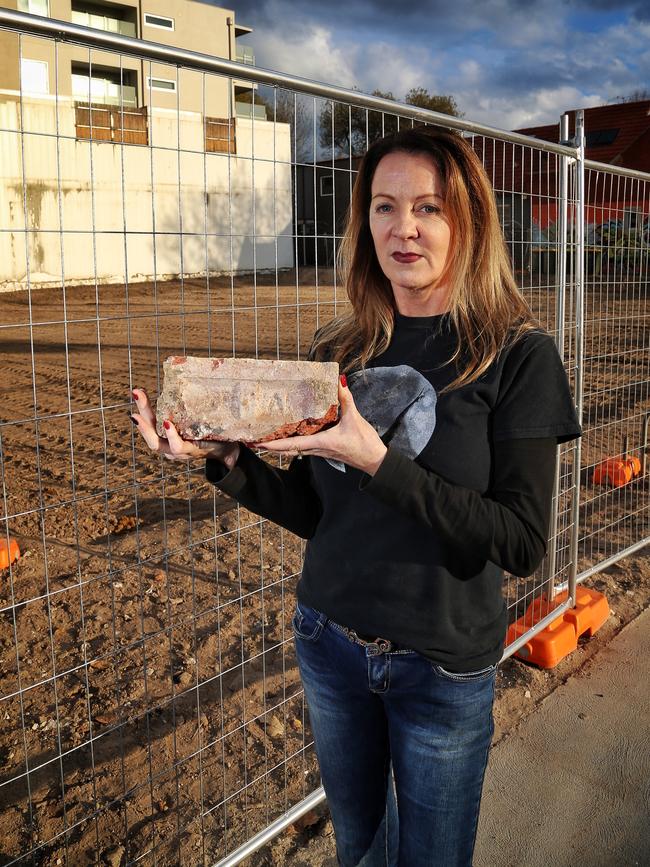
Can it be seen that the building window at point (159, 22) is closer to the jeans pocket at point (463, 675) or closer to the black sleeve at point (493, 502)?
the black sleeve at point (493, 502)

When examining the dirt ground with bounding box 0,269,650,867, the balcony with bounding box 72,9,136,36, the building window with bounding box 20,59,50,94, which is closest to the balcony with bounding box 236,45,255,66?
the balcony with bounding box 72,9,136,36

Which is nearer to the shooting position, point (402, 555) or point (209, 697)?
point (402, 555)

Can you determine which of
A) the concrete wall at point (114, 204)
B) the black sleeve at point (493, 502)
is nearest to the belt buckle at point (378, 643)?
the black sleeve at point (493, 502)

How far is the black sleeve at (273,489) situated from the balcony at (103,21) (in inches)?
1051

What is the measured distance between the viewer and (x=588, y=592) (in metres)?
3.87

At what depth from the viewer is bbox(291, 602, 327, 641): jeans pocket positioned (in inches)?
66.6

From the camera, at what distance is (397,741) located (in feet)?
5.32

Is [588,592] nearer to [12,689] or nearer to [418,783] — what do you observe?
[418,783]

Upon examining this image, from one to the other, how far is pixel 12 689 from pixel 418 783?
2.26m

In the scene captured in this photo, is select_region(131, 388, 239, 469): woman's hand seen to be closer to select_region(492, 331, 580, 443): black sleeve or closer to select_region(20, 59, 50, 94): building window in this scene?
select_region(492, 331, 580, 443): black sleeve

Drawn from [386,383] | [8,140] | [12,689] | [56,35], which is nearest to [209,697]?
[12,689]

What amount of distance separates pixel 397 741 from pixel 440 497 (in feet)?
1.99

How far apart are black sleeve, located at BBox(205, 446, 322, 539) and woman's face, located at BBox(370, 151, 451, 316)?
526 mm

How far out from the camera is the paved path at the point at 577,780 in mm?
2424
